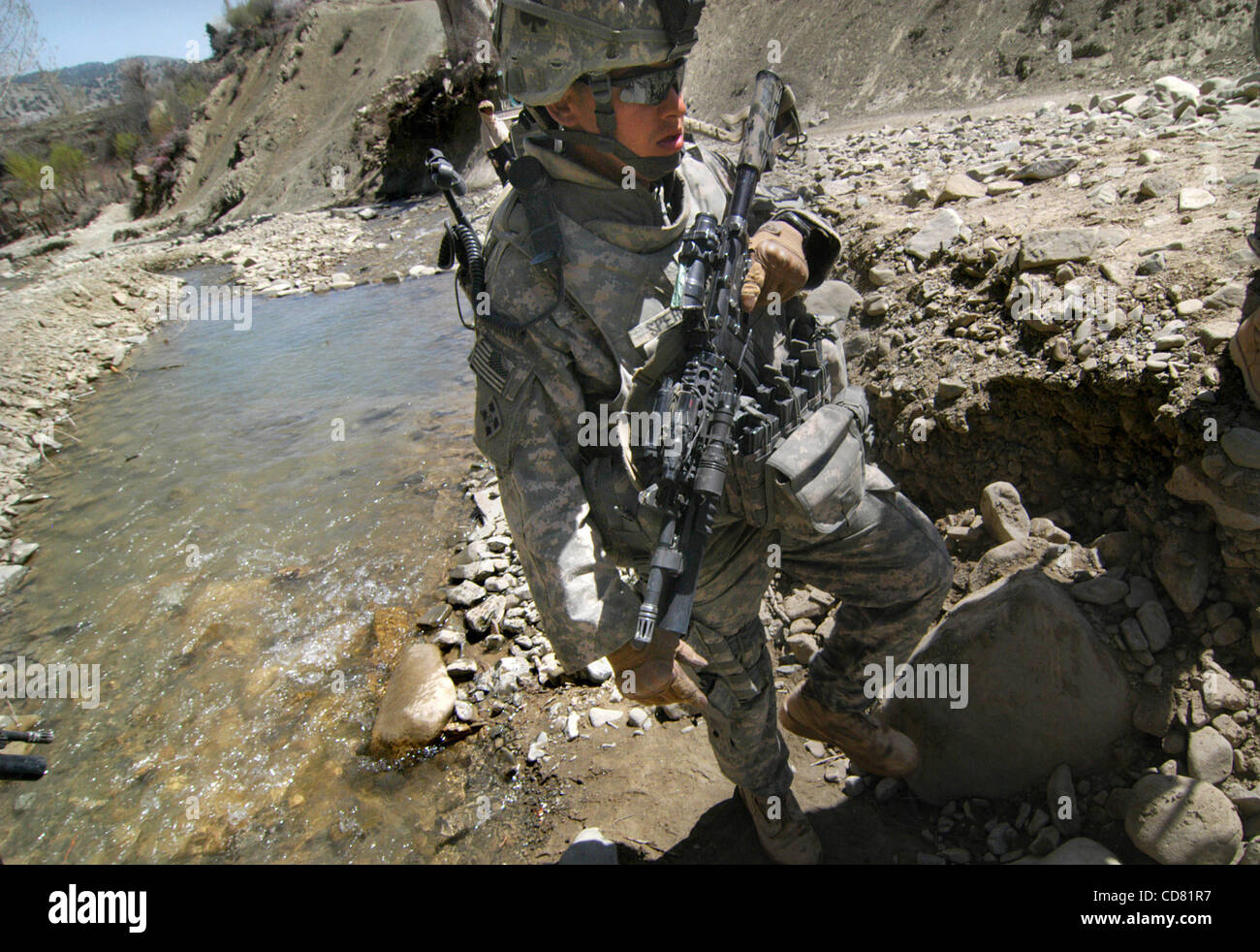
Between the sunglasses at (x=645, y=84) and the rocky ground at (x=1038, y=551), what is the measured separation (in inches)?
79.8

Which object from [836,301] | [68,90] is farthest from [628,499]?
[68,90]

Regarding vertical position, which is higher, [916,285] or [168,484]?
[916,285]

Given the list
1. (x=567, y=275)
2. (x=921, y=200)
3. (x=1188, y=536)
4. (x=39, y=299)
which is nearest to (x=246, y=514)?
(x=567, y=275)

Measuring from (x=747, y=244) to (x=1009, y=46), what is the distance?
12063 millimetres

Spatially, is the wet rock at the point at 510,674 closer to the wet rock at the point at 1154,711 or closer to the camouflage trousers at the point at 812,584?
the camouflage trousers at the point at 812,584

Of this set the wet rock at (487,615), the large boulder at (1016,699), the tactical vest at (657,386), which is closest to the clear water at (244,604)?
the wet rock at (487,615)

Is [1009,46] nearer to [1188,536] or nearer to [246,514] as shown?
[1188,536]

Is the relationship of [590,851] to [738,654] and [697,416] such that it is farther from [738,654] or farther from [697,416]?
[697,416]

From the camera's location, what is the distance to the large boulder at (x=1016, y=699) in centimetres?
247

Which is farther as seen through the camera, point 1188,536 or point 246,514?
point 246,514

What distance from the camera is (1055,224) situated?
3.77 metres

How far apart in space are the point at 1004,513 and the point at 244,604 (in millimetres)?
4836

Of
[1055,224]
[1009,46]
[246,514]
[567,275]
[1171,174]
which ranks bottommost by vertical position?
[246,514]

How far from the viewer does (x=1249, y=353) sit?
2.27 meters
